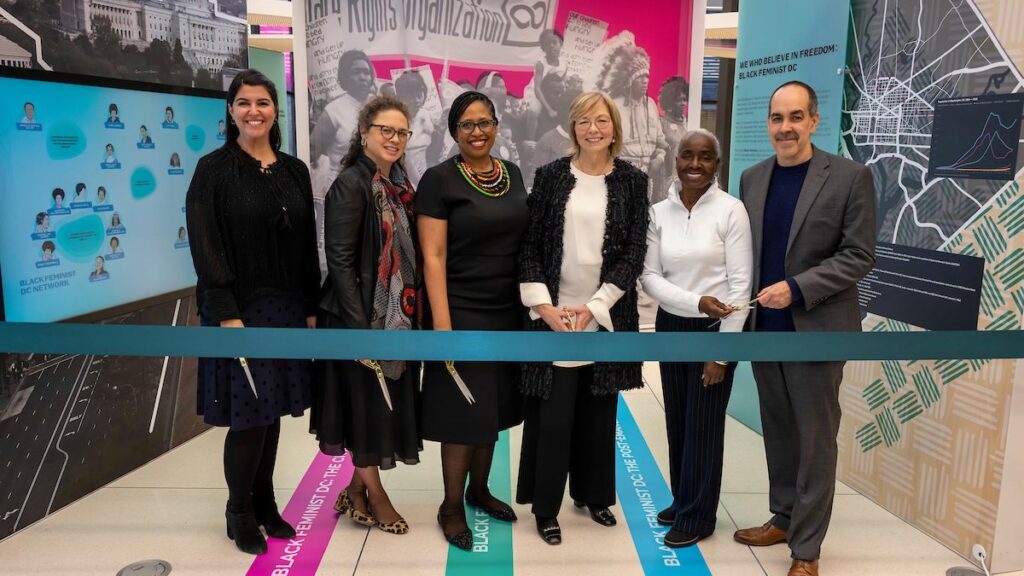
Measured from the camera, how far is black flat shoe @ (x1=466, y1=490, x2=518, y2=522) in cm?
326

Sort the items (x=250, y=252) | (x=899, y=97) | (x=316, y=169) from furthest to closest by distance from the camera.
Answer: (x=316, y=169)
(x=899, y=97)
(x=250, y=252)

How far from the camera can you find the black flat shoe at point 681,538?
3053 millimetres

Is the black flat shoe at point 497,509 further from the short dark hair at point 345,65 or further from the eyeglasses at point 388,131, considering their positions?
→ the short dark hair at point 345,65

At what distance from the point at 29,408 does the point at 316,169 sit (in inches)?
122

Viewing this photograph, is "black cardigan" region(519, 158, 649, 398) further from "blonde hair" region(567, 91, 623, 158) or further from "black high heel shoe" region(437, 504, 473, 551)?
"black high heel shoe" region(437, 504, 473, 551)

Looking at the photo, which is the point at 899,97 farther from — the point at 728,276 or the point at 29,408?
the point at 29,408

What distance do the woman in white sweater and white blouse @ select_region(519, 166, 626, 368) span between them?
21 centimetres

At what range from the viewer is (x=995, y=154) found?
2848 mm

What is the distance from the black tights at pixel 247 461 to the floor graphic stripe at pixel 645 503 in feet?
5.15

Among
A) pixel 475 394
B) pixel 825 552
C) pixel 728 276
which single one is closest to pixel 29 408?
pixel 475 394

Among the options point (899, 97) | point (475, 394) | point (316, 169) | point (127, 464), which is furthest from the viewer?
point (316, 169)

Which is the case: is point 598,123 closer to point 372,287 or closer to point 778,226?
point 778,226

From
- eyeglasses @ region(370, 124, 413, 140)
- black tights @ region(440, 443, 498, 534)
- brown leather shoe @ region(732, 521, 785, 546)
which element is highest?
eyeglasses @ region(370, 124, 413, 140)

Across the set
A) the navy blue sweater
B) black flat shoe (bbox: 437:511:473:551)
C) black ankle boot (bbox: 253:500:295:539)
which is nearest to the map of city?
the navy blue sweater
